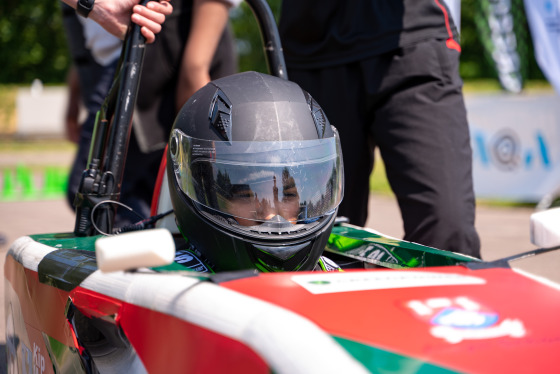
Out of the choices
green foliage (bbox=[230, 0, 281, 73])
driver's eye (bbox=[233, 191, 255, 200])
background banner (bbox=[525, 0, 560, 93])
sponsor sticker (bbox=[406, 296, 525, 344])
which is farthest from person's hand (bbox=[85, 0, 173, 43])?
green foliage (bbox=[230, 0, 281, 73])

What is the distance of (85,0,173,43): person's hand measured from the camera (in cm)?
279

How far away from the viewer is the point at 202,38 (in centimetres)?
345

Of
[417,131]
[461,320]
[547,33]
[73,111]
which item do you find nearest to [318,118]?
[417,131]

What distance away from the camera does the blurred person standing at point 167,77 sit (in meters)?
3.46

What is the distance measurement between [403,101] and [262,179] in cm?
94

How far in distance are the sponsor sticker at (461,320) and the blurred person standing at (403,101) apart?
4.18ft

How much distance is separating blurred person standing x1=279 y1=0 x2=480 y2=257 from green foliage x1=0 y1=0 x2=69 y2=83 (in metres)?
30.4

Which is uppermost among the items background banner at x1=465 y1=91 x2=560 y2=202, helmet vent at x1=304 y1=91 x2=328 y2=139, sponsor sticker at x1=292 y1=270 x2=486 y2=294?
helmet vent at x1=304 y1=91 x2=328 y2=139

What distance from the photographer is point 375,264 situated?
2.65 m

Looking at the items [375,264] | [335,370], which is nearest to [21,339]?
[375,264]

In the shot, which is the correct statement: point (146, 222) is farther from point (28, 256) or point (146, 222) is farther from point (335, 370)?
point (335, 370)

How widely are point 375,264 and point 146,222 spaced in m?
0.76

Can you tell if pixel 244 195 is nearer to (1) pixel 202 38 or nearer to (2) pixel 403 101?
(2) pixel 403 101

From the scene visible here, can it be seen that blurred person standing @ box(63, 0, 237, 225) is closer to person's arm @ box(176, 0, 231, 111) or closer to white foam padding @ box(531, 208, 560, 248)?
person's arm @ box(176, 0, 231, 111)
